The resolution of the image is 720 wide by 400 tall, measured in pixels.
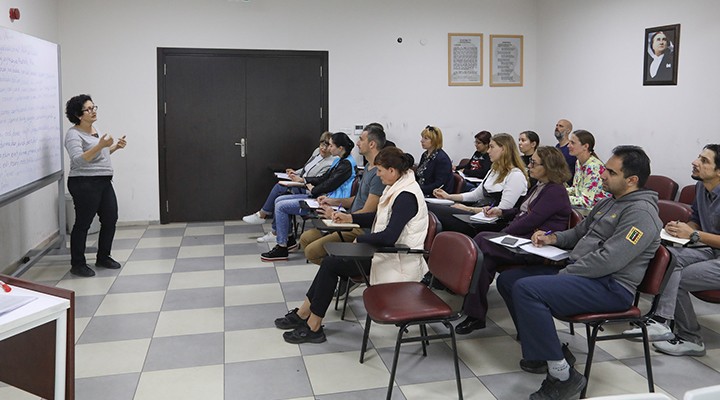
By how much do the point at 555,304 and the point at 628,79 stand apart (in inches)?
174

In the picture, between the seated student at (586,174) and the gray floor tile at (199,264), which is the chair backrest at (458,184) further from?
the gray floor tile at (199,264)

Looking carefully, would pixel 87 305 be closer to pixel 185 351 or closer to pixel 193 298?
pixel 193 298

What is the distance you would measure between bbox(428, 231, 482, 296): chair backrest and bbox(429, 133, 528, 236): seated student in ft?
3.91

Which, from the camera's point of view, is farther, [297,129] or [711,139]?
[297,129]

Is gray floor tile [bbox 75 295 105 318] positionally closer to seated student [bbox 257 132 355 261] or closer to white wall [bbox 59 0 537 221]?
seated student [bbox 257 132 355 261]

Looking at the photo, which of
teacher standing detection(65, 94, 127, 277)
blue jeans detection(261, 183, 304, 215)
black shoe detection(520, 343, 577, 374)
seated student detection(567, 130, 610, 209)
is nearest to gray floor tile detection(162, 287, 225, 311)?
teacher standing detection(65, 94, 127, 277)

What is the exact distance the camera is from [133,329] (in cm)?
378

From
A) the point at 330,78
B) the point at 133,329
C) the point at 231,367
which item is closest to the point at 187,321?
the point at 133,329

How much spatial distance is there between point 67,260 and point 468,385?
4003mm

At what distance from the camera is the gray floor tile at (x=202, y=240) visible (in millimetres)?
6238

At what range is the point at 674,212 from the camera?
4.04 meters

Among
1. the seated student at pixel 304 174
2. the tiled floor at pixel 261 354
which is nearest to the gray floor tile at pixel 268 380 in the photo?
the tiled floor at pixel 261 354

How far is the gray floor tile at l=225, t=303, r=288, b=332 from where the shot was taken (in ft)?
12.6

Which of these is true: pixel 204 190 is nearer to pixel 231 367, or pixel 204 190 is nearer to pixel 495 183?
pixel 495 183
